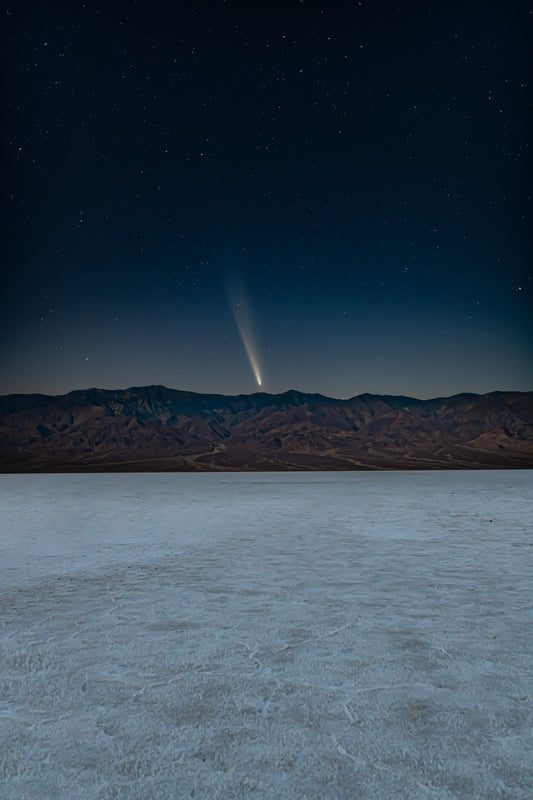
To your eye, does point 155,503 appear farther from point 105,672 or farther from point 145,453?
point 145,453

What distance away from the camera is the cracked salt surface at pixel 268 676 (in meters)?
2.17

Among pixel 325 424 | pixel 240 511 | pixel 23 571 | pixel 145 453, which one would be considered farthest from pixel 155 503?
pixel 325 424

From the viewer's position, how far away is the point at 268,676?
3.17 meters

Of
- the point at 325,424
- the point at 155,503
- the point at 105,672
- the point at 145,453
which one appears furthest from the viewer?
the point at 325,424

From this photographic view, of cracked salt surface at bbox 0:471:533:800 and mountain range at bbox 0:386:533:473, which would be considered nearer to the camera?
cracked salt surface at bbox 0:471:533:800

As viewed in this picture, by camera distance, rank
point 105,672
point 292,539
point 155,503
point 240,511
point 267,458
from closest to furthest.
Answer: point 105,672
point 292,539
point 240,511
point 155,503
point 267,458

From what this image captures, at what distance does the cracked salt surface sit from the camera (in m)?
2.17

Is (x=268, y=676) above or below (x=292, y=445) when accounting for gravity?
below

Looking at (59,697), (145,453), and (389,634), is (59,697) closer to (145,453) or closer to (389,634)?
(389,634)

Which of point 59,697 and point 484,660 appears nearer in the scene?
point 59,697

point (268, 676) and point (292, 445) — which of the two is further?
point (292, 445)

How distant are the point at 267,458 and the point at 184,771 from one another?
13948 cm

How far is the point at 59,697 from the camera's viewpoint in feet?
9.55

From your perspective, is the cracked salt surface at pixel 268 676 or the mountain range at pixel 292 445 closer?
the cracked salt surface at pixel 268 676
